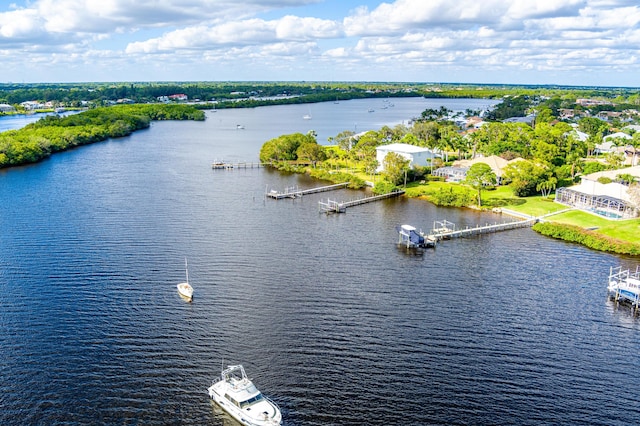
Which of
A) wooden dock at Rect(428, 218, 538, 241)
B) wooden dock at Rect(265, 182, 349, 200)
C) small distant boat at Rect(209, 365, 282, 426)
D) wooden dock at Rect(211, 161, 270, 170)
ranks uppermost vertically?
wooden dock at Rect(211, 161, 270, 170)

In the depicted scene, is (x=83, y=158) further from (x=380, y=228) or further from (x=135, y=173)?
(x=380, y=228)

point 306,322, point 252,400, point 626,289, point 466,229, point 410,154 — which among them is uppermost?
point 410,154

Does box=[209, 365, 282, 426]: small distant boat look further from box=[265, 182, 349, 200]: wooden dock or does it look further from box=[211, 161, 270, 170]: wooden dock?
box=[211, 161, 270, 170]: wooden dock

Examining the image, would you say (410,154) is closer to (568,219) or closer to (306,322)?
(568,219)

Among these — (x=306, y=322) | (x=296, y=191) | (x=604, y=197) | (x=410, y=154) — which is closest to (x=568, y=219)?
(x=604, y=197)

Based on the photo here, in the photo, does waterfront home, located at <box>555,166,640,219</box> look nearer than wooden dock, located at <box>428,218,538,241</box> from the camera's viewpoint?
No

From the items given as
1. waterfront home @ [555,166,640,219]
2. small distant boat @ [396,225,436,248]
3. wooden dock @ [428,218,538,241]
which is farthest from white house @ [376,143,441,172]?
small distant boat @ [396,225,436,248]
